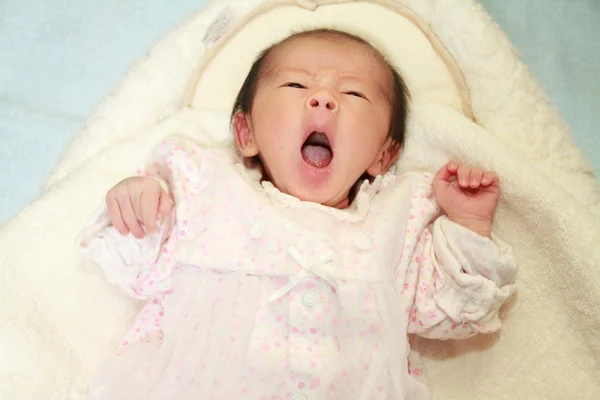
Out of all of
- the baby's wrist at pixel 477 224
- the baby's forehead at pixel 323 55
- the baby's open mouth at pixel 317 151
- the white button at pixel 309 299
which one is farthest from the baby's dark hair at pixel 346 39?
the white button at pixel 309 299

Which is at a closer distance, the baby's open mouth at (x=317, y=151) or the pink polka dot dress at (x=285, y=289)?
the pink polka dot dress at (x=285, y=289)

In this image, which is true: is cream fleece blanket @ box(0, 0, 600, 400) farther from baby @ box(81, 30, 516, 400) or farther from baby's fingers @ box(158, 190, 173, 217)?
baby's fingers @ box(158, 190, 173, 217)

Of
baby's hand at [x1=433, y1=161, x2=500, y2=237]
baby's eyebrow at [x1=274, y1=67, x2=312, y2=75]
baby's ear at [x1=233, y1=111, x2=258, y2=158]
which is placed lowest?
baby's ear at [x1=233, y1=111, x2=258, y2=158]

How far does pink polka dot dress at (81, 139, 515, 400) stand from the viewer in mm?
1123

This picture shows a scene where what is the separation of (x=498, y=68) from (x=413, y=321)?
595 mm

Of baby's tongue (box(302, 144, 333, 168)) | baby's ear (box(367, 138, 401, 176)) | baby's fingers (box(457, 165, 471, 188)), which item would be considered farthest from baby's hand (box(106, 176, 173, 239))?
baby's fingers (box(457, 165, 471, 188))

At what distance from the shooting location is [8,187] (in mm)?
1628

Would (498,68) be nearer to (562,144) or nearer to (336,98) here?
(562,144)

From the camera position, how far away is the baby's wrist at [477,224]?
1.26 metres

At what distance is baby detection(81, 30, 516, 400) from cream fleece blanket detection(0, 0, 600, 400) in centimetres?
8

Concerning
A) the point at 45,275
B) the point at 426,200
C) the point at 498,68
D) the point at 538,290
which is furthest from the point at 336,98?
the point at 45,275

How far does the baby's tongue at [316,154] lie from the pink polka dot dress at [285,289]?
102mm

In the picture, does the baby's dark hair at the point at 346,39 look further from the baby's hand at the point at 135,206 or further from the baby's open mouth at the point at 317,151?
the baby's hand at the point at 135,206

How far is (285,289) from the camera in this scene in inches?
44.9
